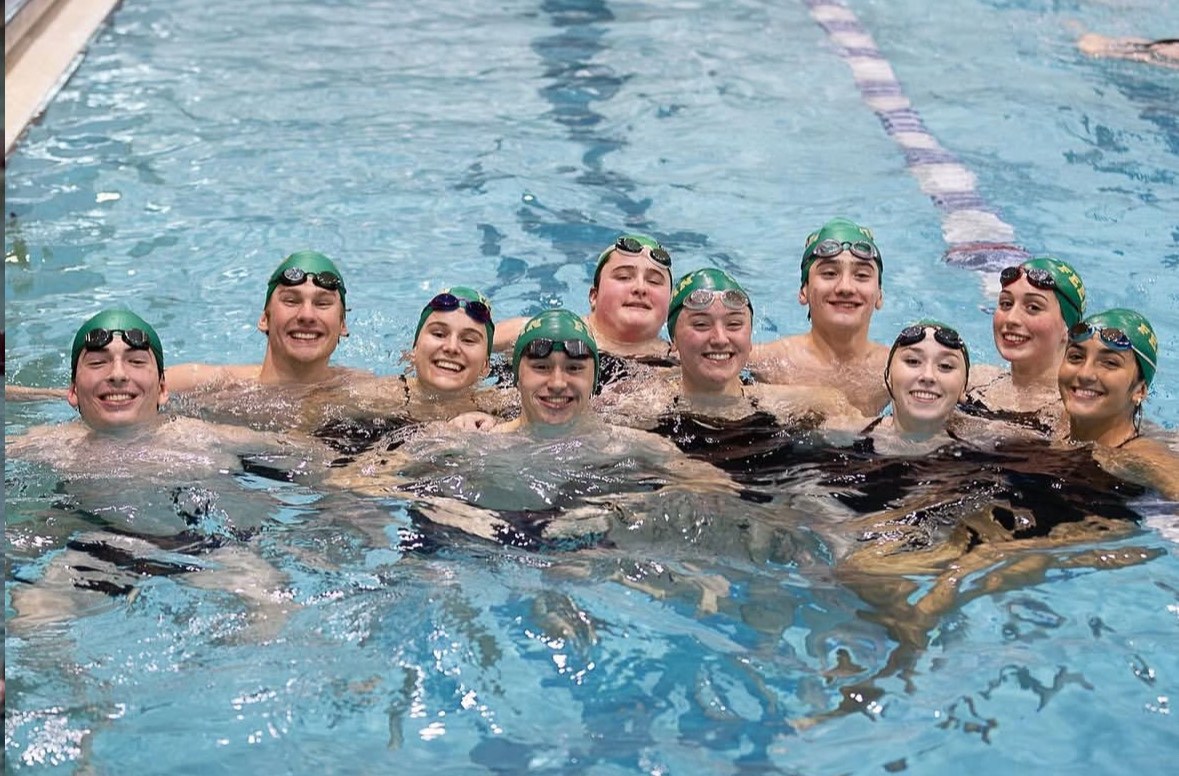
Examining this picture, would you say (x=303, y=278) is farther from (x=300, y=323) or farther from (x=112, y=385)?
(x=112, y=385)

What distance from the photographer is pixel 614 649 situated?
4.30 metres

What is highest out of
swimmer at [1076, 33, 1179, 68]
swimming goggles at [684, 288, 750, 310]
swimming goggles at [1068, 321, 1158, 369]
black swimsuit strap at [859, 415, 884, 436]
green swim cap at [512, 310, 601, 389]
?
swimmer at [1076, 33, 1179, 68]

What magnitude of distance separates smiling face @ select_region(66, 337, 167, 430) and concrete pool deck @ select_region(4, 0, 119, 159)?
4.52m

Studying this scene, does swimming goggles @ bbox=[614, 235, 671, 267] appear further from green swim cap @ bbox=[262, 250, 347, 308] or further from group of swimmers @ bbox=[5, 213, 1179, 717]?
green swim cap @ bbox=[262, 250, 347, 308]

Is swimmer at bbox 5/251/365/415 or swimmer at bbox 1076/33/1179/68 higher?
swimmer at bbox 1076/33/1179/68

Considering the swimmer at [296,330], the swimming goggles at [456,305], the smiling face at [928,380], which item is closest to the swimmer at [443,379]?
the swimming goggles at [456,305]

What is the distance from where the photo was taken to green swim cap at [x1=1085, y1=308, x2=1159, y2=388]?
5.21m

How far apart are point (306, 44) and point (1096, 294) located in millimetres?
6270

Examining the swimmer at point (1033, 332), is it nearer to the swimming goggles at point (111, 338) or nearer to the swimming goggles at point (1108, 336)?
the swimming goggles at point (1108, 336)

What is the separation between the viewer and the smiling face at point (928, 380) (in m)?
5.23

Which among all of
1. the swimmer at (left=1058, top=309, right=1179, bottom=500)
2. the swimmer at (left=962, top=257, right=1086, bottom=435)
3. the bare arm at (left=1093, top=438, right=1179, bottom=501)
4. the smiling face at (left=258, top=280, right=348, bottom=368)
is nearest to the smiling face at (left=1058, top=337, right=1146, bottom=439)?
the swimmer at (left=1058, top=309, right=1179, bottom=500)

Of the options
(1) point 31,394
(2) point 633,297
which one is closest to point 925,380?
(2) point 633,297

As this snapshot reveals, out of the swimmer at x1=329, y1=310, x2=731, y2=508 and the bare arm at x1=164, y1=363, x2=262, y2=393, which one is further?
the bare arm at x1=164, y1=363, x2=262, y2=393

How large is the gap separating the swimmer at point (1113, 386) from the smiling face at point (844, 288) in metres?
0.98
